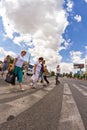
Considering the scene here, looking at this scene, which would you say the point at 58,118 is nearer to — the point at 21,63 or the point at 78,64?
the point at 21,63

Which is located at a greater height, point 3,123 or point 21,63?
point 21,63

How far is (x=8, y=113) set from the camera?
4.95 m

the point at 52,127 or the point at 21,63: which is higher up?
the point at 21,63

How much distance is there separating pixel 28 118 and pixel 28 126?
2.03 feet

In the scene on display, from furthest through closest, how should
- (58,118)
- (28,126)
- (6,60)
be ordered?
(6,60) → (58,118) → (28,126)

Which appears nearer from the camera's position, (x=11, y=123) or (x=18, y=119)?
(x=11, y=123)

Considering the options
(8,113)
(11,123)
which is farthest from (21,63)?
(11,123)

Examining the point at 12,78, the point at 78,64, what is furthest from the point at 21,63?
the point at 78,64

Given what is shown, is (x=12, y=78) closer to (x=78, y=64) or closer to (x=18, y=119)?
(x=18, y=119)

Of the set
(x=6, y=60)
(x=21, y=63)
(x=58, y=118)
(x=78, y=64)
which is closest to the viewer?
(x=58, y=118)

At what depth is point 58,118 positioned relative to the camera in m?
4.80

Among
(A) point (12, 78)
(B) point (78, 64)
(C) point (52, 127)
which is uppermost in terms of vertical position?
(B) point (78, 64)

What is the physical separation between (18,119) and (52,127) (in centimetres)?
76

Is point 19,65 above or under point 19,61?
under
